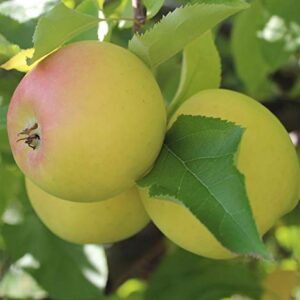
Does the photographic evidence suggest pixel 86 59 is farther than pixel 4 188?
No

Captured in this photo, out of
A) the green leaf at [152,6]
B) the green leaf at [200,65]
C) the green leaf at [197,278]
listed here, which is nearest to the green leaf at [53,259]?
the green leaf at [197,278]

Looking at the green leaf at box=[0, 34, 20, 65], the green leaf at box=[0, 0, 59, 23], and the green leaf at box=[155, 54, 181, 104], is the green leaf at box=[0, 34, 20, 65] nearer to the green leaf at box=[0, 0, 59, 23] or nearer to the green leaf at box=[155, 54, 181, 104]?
the green leaf at box=[0, 0, 59, 23]

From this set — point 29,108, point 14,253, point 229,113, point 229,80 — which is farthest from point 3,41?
point 229,80

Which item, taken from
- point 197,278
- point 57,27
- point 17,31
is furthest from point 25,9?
point 197,278

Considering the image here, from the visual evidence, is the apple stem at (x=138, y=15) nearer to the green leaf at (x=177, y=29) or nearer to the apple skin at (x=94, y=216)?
the green leaf at (x=177, y=29)

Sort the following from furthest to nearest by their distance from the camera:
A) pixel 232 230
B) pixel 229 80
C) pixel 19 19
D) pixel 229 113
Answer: pixel 229 80, pixel 19 19, pixel 229 113, pixel 232 230

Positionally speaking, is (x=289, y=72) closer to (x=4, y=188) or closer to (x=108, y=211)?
(x=4, y=188)
